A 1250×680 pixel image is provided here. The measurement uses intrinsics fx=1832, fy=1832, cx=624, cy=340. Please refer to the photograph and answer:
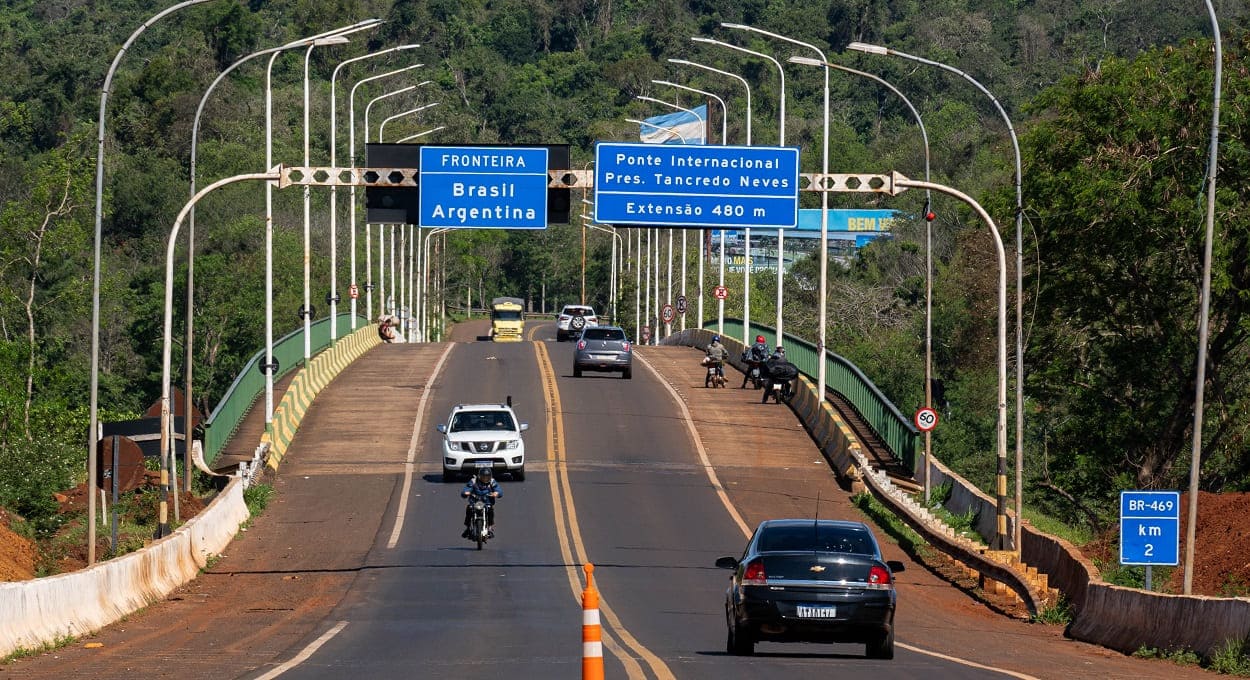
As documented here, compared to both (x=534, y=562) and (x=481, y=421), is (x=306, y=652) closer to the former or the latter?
(x=534, y=562)

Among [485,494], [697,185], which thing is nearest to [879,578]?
[485,494]

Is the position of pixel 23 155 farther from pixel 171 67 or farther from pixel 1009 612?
pixel 1009 612

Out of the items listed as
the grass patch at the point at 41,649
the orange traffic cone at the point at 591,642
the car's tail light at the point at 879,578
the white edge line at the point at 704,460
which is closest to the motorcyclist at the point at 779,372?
the white edge line at the point at 704,460

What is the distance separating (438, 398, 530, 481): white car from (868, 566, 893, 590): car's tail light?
69.5ft

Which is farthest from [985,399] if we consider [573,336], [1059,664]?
[1059,664]

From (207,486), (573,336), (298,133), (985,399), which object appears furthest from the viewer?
(298,133)

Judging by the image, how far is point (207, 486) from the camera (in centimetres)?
3903

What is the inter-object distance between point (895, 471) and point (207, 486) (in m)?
15.0

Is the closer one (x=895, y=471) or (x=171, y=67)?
(x=895, y=471)

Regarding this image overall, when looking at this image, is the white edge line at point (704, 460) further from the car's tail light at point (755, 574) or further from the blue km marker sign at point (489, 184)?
the car's tail light at point (755, 574)

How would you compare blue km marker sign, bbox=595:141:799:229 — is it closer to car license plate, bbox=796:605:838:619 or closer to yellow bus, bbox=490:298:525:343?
car license plate, bbox=796:605:838:619

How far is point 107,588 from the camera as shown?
22281mm

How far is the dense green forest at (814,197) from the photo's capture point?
4469 cm

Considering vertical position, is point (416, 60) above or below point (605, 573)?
above
